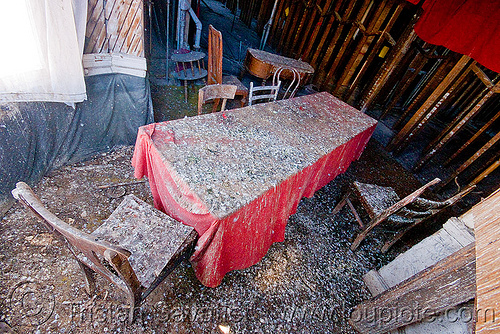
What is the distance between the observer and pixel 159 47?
559cm

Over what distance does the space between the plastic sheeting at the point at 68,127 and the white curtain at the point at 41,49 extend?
0.62 ft

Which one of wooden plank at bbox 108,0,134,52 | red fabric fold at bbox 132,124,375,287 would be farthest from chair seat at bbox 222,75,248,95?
red fabric fold at bbox 132,124,375,287

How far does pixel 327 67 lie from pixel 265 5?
3.92 m

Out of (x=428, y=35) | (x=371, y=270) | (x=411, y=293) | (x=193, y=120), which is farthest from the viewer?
(x=428, y=35)

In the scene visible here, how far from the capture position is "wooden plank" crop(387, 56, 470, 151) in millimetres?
3568

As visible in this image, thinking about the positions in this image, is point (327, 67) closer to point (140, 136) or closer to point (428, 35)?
point (428, 35)

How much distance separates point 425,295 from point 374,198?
52.4 inches

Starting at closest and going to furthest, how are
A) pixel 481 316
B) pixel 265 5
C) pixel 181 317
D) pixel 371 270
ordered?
pixel 481 316, pixel 181 317, pixel 371 270, pixel 265 5

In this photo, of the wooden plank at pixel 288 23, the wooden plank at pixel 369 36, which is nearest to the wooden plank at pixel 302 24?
the wooden plank at pixel 288 23

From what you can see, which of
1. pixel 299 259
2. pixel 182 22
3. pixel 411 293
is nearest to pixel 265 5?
pixel 182 22

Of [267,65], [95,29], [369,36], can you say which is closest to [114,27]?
[95,29]

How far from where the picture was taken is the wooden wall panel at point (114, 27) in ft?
8.41

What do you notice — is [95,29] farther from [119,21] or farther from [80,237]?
[80,237]

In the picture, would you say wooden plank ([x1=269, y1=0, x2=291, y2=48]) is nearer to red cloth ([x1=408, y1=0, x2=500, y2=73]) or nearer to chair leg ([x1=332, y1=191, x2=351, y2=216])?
red cloth ([x1=408, y1=0, x2=500, y2=73])
